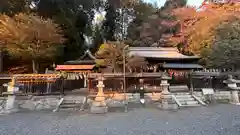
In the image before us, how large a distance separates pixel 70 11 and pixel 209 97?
1417 centimetres

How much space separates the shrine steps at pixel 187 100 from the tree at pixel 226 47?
14.5 feet

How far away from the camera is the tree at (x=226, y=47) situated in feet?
38.8

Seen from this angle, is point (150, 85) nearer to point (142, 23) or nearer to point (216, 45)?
point (216, 45)

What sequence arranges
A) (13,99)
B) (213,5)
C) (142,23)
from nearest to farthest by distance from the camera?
(13,99)
(213,5)
(142,23)

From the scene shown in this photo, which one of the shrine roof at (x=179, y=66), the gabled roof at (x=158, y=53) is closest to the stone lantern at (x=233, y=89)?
the shrine roof at (x=179, y=66)

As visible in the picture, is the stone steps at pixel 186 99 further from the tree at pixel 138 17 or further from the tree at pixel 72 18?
the tree at pixel 138 17

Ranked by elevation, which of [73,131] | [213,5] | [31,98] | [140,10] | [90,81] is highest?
[140,10]

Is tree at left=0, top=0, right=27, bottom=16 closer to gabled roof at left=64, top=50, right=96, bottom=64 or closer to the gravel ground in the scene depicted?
gabled roof at left=64, top=50, right=96, bottom=64

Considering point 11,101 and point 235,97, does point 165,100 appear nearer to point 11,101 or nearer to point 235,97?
point 235,97

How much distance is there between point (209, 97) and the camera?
10.2 m

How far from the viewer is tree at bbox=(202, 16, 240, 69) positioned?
38.8ft

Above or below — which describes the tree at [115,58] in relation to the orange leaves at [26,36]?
below

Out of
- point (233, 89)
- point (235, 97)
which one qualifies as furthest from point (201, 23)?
point (235, 97)

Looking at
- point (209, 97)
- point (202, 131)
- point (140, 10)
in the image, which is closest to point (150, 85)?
point (209, 97)
